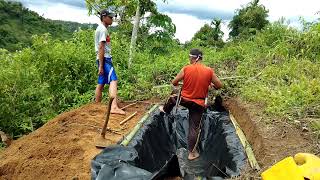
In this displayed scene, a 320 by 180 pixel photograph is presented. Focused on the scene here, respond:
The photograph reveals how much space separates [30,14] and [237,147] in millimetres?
34811

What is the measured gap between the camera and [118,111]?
770 cm

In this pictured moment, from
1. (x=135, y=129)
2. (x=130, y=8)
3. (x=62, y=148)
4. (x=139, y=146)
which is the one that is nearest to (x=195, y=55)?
(x=135, y=129)

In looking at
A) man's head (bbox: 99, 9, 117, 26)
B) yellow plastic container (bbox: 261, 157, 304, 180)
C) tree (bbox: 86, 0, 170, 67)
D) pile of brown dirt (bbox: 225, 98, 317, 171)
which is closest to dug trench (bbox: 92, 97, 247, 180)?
pile of brown dirt (bbox: 225, 98, 317, 171)

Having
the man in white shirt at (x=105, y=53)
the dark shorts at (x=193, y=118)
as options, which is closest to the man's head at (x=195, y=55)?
the dark shorts at (x=193, y=118)

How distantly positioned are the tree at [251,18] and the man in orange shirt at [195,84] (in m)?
16.3

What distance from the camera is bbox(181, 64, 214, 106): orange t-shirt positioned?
270 inches

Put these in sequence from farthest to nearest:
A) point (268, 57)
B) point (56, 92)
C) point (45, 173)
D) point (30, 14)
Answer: point (30, 14)
point (268, 57)
point (56, 92)
point (45, 173)

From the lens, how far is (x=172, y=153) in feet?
26.0

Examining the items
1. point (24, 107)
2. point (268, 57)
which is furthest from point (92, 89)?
point (268, 57)

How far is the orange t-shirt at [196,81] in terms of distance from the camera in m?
6.86

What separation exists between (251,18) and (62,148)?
19.9 meters

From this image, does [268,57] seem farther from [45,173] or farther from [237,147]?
[45,173]

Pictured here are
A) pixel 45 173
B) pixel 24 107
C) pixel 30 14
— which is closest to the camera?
pixel 45 173

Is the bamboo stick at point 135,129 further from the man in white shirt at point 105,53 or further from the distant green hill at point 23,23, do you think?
the distant green hill at point 23,23
